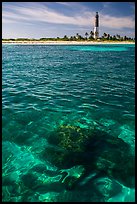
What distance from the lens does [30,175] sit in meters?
7.96

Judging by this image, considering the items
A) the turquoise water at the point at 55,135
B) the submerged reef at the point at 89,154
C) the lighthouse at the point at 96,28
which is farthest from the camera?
the lighthouse at the point at 96,28

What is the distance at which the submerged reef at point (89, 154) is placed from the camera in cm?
791

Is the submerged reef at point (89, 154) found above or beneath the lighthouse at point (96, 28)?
beneath

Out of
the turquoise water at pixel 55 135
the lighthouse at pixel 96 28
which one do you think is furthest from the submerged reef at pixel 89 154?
the lighthouse at pixel 96 28

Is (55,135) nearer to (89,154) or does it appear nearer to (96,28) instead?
(89,154)

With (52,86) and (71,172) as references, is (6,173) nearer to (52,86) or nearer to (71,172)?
(71,172)

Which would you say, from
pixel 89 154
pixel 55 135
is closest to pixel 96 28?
pixel 55 135

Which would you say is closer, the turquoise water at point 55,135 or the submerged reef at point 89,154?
the turquoise water at point 55,135

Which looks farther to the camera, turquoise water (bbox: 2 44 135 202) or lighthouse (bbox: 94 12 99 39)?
A: lighthouse (bbox: 94 12 99 39)

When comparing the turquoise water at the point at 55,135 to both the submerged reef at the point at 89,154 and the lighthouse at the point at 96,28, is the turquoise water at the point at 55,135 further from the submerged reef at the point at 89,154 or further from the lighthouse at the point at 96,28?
the lighthouse at the point at 96,28

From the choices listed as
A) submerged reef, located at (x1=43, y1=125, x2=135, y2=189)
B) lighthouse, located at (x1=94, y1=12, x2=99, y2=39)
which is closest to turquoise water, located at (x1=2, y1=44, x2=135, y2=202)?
submerged reef, located at (x1=43, y1=125, x2=135, y2=189)

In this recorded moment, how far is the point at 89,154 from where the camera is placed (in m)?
8.96

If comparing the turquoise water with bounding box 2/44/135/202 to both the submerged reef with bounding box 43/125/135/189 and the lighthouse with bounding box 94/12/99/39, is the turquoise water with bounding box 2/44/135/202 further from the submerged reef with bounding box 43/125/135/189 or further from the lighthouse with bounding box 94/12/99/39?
the lighthouse with bounding box 94/12/99/39

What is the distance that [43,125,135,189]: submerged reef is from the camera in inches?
311
